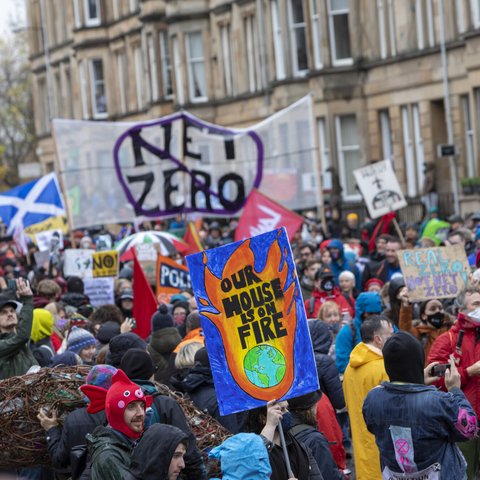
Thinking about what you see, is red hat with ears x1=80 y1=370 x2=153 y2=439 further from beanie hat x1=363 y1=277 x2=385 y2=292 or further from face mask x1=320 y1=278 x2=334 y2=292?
beanie hat x1=363 y1=277 x2=385 y2=292

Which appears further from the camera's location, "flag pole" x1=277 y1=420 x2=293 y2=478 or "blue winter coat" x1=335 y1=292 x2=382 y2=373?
"blue winter coat" x1=335 y1=292 x2=382 y2=373

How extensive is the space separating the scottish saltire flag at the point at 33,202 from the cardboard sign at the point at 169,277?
8.92 meters

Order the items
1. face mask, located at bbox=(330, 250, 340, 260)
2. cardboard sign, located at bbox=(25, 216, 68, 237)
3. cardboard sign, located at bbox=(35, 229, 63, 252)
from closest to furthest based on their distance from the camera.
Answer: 1. face mask, located at bbox=(330, 250, 340, 260)
2. cardboard sign, located at bbox=(35, 229, 63, 252)
3. cardboard sign, located at bbox=(25, 216, 68, 237)

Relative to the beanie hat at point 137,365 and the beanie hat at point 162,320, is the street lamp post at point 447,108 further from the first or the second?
the beanie hat at point 137,365

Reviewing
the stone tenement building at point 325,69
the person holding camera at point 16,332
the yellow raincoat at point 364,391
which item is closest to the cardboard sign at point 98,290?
the person holding camera at point 16,332

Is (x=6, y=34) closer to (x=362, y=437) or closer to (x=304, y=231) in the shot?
(x=304, y=231)

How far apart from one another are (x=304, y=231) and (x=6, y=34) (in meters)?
60.9

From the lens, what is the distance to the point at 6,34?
8325 centimetres

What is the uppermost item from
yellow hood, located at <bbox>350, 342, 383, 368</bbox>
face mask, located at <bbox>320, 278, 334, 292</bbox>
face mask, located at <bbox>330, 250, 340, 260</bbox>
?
yellow hood, located at <bbox>350, 342, 383, 368</bbox>

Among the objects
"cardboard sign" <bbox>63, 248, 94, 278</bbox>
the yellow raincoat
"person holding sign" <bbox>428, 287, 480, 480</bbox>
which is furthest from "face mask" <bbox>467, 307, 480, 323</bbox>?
"cardboard sign" <bbox>63, 248, 94, 278</bbox>

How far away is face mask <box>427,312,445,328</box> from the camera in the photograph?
1002 centimetres

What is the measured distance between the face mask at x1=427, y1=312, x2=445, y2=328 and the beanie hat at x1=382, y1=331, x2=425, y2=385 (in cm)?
309

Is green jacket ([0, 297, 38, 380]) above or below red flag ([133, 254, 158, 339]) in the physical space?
above

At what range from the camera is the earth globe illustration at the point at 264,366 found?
6957 mm
